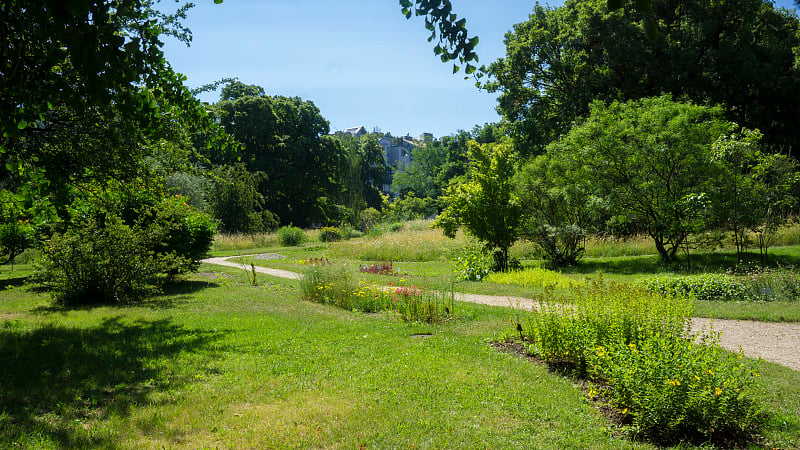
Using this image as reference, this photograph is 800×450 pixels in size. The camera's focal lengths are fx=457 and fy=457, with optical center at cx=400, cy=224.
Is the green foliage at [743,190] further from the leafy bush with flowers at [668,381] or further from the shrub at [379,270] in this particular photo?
the leafy bush with flowers at [668,381]

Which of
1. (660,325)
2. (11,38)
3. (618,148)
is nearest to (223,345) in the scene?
(11,38)

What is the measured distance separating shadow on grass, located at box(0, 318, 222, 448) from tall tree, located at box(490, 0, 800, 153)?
1810 cm

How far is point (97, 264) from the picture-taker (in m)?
8.56

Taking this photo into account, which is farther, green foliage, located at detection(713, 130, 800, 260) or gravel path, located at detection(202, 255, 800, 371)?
green foliage, located at detection(713, 130, 800, 260)

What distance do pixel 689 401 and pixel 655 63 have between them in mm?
19224

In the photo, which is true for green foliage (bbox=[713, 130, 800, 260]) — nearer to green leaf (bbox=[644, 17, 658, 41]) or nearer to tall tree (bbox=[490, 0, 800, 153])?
tall tree (bbox=[490, 0, 800, 153])

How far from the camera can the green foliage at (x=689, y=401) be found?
3.25m

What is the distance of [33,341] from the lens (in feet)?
18.5

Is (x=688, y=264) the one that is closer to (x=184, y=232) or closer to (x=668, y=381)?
(x=668, y=381)

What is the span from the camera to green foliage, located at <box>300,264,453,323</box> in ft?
25.0

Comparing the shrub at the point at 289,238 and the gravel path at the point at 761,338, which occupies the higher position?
the shrub at the point at 289,238

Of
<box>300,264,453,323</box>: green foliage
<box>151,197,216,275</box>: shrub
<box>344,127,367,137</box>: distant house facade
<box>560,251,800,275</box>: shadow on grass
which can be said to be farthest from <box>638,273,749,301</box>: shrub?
<box>344,127,367,137</box>: distant house facade

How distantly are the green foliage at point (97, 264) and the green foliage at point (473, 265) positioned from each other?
7.72 m

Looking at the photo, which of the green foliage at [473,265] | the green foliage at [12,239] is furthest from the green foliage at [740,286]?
the green foliage at [12,239]
